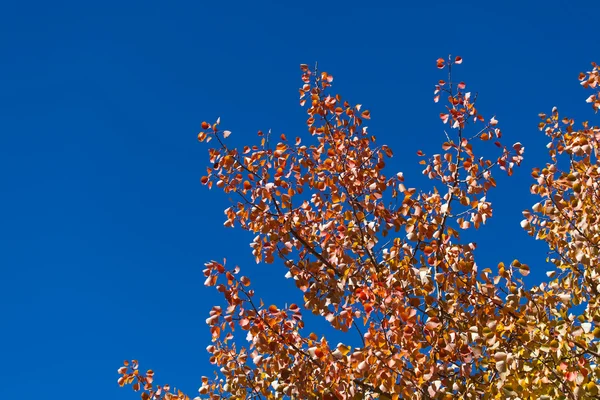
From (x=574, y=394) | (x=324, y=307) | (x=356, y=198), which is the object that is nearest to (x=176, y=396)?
(x=324, y=307)

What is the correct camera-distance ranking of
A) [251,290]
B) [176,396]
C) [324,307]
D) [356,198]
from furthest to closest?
[176,396] < [356,198] < [324,307] < [251,290]

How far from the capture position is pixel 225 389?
20.8 ft

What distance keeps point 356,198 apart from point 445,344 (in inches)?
70.4

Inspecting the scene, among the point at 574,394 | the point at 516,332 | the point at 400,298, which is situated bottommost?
the point at 574,394

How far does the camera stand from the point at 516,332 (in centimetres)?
563

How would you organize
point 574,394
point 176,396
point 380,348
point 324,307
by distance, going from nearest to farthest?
point 574,394 < point 380,348 < point 324,307 < point 176,396

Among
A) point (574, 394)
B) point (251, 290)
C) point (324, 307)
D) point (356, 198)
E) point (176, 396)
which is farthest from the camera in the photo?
point (176, 396)

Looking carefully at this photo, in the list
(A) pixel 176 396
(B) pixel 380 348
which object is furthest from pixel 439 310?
A: (A) pixel 176 396

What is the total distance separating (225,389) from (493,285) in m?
2.91

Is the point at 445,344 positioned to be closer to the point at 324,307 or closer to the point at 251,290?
the point at 324,307

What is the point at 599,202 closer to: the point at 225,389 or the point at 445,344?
the point at 445,344

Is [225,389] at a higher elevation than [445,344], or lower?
higher

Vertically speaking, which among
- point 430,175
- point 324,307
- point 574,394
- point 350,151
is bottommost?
point 574,394

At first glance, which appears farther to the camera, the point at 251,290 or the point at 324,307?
the point at 324,307
